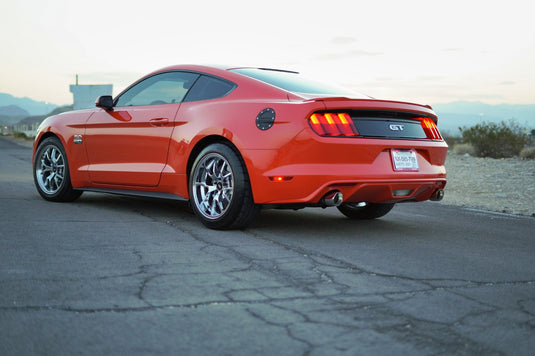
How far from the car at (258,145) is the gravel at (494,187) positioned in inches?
127

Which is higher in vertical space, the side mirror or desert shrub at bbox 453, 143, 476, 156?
the side mirror

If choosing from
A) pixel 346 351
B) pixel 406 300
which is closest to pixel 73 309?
pixel 346 351

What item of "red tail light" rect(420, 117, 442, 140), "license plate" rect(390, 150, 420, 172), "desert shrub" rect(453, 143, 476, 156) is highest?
"red tail light" rect(420, 117, 442, 140)

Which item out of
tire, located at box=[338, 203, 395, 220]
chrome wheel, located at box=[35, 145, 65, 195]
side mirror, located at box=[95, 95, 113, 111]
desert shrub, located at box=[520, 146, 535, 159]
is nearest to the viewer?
tire, located at box=[338, 203, 395, 220]

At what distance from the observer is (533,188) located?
11.7m

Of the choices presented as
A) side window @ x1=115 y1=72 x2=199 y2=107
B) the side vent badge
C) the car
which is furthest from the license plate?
side window @ x1=115 y1=72 x2=199 y2=107

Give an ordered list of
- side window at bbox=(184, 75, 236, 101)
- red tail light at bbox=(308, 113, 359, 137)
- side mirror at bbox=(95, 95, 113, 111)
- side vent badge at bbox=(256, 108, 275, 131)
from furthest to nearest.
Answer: side mirror at bbox=(95, 95, 113, 111) → side window at bbox=(184, 75, 236, 101) → side vent badge at bbox=(256, 108, 275, 131) → red tail light at bbox=(308, 113, 359, 137)

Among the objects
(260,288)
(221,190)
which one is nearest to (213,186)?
(221,190)

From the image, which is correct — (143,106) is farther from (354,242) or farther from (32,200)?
(354,242)

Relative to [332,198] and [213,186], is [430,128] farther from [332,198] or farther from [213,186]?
[213,186]

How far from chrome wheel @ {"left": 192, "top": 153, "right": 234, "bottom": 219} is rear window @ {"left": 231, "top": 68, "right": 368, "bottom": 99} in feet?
2.90

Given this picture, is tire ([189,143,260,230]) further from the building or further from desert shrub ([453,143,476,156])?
the building

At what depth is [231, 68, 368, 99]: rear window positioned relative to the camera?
6.01 m

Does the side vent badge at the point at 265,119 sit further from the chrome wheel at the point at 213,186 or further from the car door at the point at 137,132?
the car door at the point at 137,132
